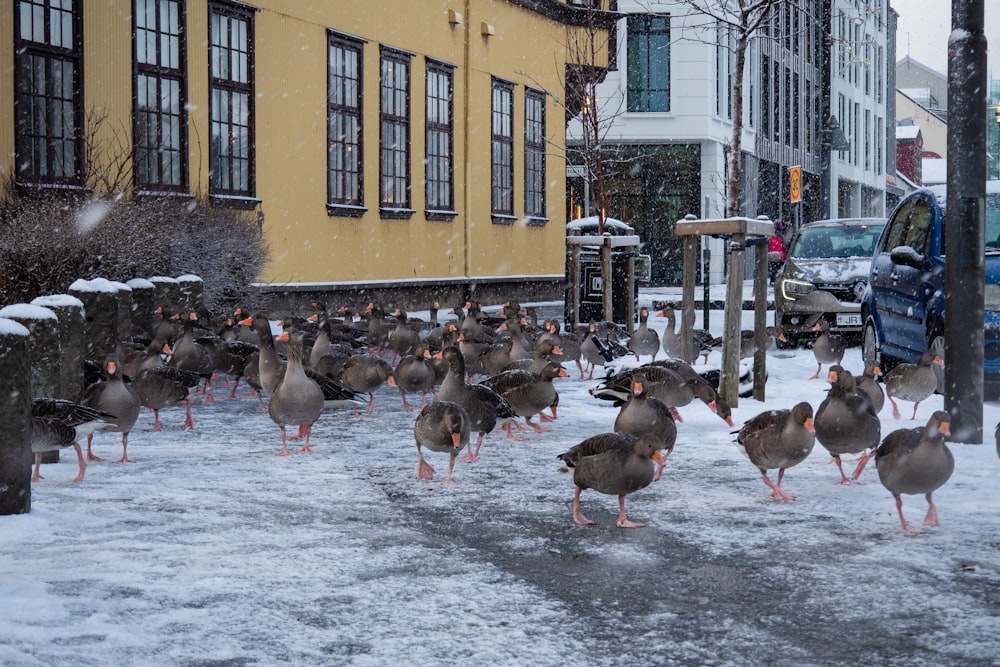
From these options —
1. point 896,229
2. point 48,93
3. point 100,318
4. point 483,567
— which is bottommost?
point 483,567

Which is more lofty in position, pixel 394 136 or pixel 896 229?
pixel 394 136

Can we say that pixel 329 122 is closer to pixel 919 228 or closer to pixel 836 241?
pixel 836 241

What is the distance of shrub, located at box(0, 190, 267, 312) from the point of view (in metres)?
14.4

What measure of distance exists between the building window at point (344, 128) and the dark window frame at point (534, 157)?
293 inches

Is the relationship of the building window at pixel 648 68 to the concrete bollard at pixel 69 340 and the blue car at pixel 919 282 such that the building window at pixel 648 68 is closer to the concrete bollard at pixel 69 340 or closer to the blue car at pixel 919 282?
the blue car at pixel 919 282

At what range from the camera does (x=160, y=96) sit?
19594mm

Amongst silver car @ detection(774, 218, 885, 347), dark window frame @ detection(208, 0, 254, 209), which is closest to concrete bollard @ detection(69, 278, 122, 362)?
dark window frame @ detection(208, 0, 254, 209)

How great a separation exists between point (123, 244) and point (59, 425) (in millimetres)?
7736

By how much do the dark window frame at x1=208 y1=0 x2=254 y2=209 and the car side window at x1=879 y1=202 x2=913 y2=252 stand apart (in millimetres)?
10671

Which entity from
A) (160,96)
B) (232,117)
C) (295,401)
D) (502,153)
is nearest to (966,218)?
(295,401)

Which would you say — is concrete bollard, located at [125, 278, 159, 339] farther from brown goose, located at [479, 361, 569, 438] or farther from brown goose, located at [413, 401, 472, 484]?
brown goose, located at [413, 401, 472, 484]

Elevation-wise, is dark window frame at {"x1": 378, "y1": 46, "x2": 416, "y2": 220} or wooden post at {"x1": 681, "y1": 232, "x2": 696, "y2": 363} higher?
dark window frame at {"x1": 378, "y1": 46, "x2": 416, "y2": 220}

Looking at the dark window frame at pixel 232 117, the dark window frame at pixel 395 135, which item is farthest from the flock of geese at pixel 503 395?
the dark window frame at pixel 395 135

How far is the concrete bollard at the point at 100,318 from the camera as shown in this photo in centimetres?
1221
